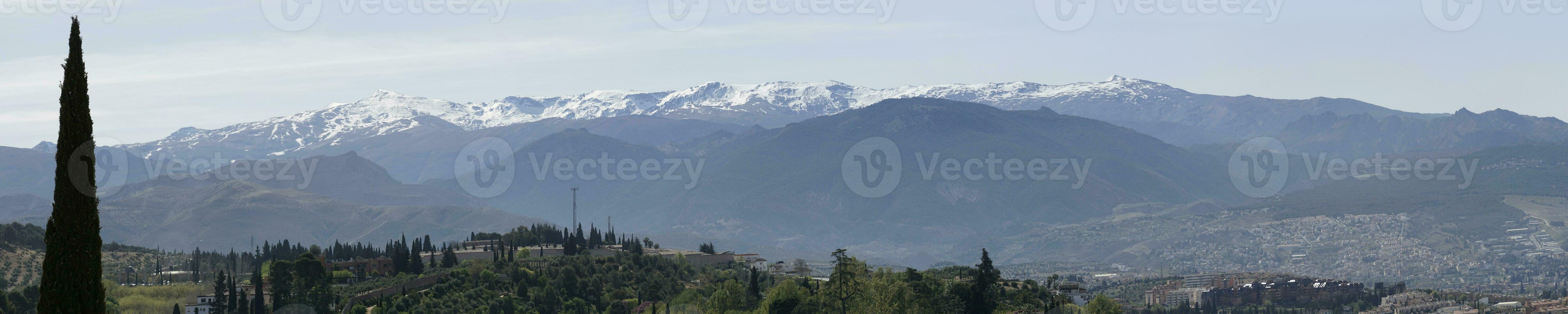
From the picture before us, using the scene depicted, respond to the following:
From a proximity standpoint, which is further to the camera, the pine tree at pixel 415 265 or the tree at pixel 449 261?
the tree at pixel 449 261

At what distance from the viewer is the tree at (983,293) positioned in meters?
117

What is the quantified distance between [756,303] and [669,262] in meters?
48.9

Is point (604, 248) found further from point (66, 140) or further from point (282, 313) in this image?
point (66, 140)

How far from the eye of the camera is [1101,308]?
119375 millimetres

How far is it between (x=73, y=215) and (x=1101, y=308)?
91.7 m

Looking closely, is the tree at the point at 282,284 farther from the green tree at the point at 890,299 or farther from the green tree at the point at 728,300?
the green tree at the point at 890,299

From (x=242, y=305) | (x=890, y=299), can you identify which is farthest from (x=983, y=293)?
(x=242, y=305)

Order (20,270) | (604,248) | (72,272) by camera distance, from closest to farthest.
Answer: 1. (72,272)
2. (20,270)
3. (604,248)

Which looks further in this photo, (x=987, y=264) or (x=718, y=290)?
(x=718, y=290)

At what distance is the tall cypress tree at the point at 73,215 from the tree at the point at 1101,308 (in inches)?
3451

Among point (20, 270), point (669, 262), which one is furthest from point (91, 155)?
point (20, 270)

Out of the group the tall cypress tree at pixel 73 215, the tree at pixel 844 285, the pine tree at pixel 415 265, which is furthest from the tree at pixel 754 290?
the tall cypress tree at pixel 73 215

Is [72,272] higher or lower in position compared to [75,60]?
→ lower

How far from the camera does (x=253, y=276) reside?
14350 cm
